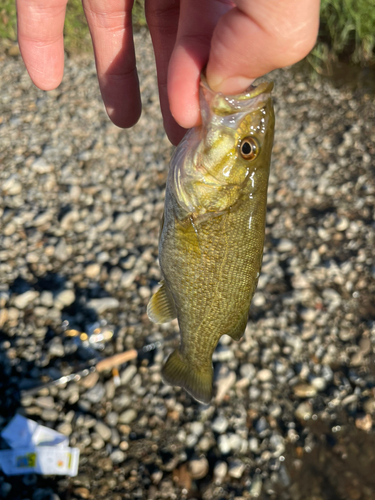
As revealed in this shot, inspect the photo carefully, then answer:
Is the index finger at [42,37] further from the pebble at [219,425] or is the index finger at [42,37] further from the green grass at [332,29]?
the green grass at [332,29]

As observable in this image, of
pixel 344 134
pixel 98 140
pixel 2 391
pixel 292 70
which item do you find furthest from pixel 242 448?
pixel 292 70

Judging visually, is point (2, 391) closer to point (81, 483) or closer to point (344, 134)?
point (81, 483)

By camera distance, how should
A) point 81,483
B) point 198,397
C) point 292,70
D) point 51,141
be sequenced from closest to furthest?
point 198,397 < point 81,483 < point 51,141 < point 292,70

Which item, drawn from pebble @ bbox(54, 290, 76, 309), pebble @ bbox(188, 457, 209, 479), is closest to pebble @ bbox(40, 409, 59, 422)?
pebble @ bbox(54, 290, 76, 309)

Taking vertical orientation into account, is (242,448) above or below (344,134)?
below

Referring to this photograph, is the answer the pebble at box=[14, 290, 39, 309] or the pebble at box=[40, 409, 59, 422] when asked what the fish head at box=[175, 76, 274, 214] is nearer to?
the pebble at box=[40, 409, 59, 422]

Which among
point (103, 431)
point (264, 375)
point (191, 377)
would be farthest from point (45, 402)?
point (264, 375)

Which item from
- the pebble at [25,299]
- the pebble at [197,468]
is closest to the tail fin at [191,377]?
the pebble at [197,468]

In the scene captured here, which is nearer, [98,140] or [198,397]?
[198,397]
